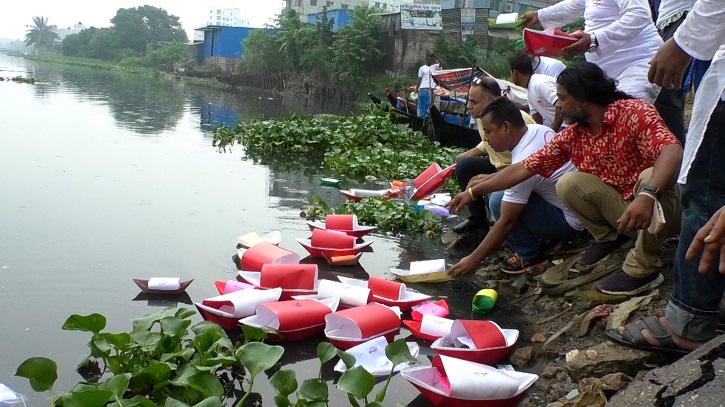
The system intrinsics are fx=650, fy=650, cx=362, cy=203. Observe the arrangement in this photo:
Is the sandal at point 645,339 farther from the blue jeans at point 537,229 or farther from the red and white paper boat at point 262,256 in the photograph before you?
the red and white paper boat at point 262,256

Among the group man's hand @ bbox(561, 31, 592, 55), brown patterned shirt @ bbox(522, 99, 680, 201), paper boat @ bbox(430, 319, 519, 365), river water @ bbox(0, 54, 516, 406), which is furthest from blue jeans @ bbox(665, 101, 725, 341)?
man's hand @ bbox(561, 31, 592, 55)

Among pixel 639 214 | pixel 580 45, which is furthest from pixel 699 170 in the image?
pixel 580 45

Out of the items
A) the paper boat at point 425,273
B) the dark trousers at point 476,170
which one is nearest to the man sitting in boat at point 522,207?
the paper boat at point 425,273

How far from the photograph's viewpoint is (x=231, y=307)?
2.71m

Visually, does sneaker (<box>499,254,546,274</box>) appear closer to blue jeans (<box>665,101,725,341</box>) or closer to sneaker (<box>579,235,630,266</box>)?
sneaker (<box>579,235,630,266</box>)

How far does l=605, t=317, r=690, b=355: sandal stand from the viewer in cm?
212

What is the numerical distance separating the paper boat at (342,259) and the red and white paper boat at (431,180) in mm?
1174

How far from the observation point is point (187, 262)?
3.76 m

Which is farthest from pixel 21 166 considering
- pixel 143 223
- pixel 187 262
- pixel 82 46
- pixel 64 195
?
pixel 82 46

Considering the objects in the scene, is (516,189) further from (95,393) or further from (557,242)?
(95,393)

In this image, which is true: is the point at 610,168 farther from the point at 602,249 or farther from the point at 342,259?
the point at 342,259

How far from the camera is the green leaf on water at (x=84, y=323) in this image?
2191mm

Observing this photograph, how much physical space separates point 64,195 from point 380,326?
3.60 metres

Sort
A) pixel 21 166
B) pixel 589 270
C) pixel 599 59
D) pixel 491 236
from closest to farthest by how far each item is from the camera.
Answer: pixel 589 270
pixel 491 236
pixel 599 59
pixel 21 166
